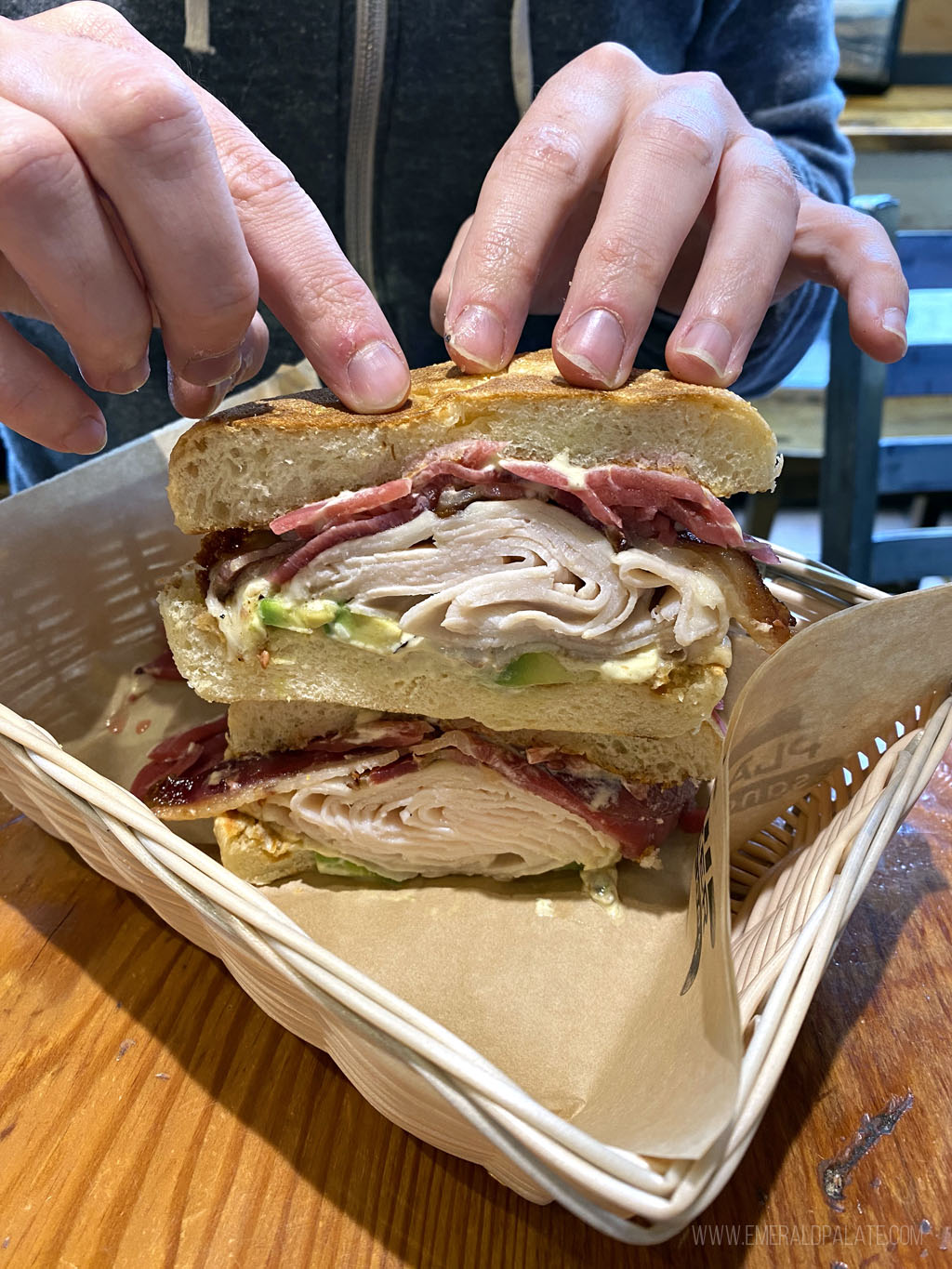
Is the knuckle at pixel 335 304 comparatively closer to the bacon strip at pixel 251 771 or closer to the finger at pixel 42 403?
the finger at pixel 42 403

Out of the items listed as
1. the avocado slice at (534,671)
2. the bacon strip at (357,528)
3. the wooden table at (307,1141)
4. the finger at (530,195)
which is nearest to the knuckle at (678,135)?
the finger at (530,195)

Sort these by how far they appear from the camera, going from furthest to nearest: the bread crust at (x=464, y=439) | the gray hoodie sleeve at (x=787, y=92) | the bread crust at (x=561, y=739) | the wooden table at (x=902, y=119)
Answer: the wooden table at (x=902, y=119) < the gray hoodie sleeve at (x=787, y=92) < the bread crust at (x=561, y=739) < the bread crust at (x=464, y=439)

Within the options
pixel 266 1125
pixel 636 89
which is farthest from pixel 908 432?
pixel 266 1125

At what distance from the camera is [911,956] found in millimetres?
1229

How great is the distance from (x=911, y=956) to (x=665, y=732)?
48 centimetres

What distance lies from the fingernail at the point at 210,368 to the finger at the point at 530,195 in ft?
0.98

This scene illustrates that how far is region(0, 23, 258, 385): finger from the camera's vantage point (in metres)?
0.87

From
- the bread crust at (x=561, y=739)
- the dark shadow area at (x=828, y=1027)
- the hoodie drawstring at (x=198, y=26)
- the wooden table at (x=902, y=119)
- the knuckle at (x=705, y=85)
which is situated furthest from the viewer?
the wooden table at (x=902, y=119)

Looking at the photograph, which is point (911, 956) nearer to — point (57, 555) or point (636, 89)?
point (636, 89)

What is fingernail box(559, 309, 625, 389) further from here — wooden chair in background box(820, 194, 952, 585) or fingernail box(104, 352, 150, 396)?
wooden chair in background box(820, 194, 952, 585)

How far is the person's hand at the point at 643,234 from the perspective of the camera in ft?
3.79

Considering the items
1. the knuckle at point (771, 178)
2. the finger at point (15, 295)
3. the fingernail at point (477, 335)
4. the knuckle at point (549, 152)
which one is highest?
the knuckle at point (549, 152)

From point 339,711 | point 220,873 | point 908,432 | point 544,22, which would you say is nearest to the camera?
point 220,873

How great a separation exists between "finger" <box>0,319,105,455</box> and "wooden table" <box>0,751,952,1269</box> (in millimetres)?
734
